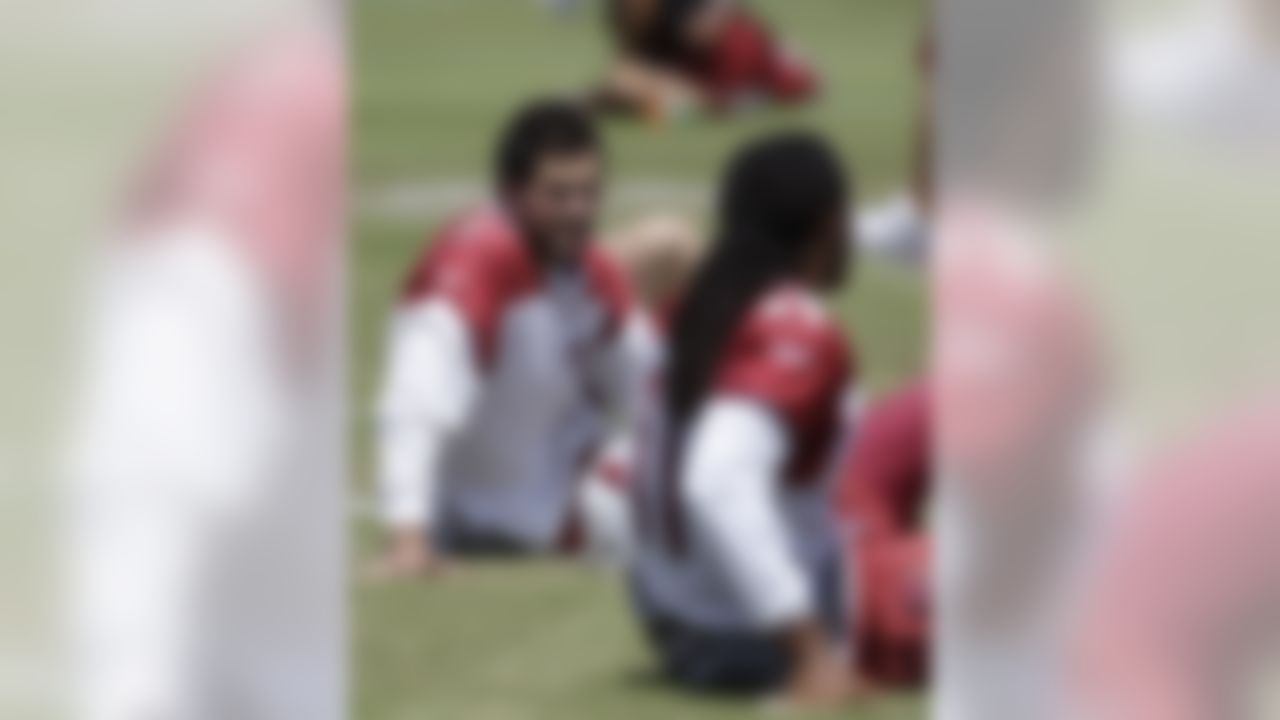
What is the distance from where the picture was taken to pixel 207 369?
1.91 meters

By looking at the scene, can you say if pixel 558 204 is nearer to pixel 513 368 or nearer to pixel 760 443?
pixel 513 368

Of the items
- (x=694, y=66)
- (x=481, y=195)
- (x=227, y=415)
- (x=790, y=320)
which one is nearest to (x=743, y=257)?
(x=790, y=320)

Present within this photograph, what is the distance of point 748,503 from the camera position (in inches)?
105

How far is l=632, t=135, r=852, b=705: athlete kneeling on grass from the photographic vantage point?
267 cm

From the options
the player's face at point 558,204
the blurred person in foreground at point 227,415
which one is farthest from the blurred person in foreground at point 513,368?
the blurred person in foreground at point 227,415

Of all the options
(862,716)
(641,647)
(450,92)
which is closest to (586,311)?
(641,647)

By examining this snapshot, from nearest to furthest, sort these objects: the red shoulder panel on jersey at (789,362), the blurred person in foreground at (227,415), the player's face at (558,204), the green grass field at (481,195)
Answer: the blurred person in foreground at (227,415), the red shoulder panel on jersey at (789,362), the green grass field at (481,195), the player's face at (558,204)

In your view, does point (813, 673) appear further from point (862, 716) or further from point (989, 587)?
point (989, 587)

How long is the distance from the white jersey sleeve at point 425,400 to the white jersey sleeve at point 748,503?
55cm

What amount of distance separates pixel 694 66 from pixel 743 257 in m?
3.41

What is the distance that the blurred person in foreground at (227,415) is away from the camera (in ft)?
6.18

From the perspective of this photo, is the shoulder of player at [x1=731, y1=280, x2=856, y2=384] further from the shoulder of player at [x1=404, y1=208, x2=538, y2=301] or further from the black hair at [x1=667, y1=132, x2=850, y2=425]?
the shoulder of player at [x1=404, y1=208, x2=538, y2=301]

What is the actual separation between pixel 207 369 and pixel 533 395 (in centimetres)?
138

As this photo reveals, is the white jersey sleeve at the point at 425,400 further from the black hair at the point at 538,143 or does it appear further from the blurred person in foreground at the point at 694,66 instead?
the blurred person in foreground at the point at 694,66
